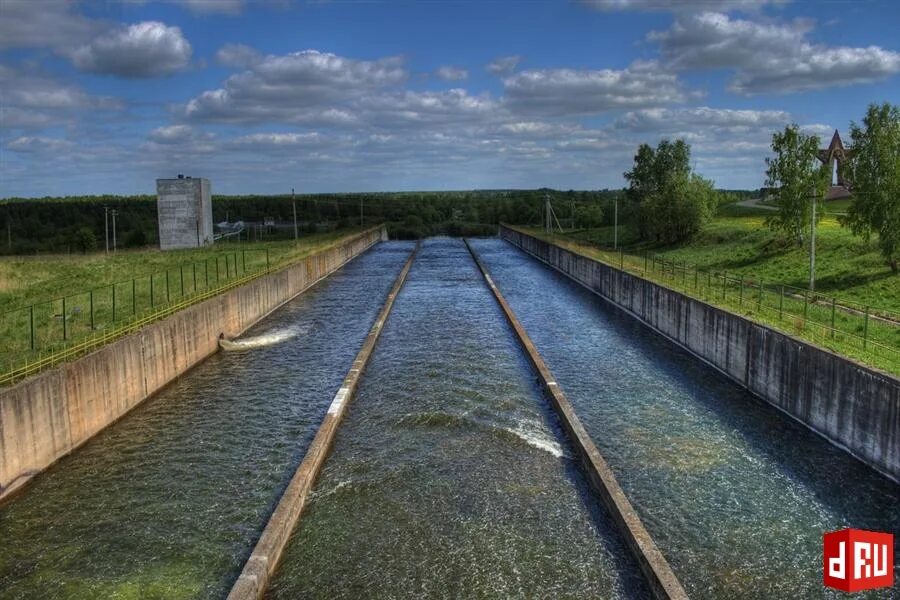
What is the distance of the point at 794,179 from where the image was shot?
46.8m

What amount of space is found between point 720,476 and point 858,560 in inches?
142

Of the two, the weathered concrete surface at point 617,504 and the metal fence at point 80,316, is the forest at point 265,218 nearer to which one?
the metal fence at point 80,316

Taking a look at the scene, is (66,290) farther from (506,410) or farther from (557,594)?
(557,594)

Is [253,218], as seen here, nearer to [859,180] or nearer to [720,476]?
[859,180]

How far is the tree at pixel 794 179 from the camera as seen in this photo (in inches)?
1794

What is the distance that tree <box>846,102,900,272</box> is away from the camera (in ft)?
111

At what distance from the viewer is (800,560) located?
12578 millimetres

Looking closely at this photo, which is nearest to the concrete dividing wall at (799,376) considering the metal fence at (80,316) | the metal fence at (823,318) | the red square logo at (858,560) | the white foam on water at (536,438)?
the metal fence at (823,318)

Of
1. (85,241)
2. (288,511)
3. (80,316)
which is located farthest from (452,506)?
(85,241)

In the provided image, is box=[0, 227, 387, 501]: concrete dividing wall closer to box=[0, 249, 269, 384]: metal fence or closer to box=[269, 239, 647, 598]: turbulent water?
box=[0, 249, 269, 384]: metal fence

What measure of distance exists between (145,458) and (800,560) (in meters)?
14.1

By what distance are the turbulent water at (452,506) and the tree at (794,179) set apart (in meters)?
29.1

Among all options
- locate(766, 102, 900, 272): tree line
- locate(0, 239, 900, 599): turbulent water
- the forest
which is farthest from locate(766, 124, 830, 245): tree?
the forest

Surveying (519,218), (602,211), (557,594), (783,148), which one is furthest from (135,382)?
Result: (519,218)
